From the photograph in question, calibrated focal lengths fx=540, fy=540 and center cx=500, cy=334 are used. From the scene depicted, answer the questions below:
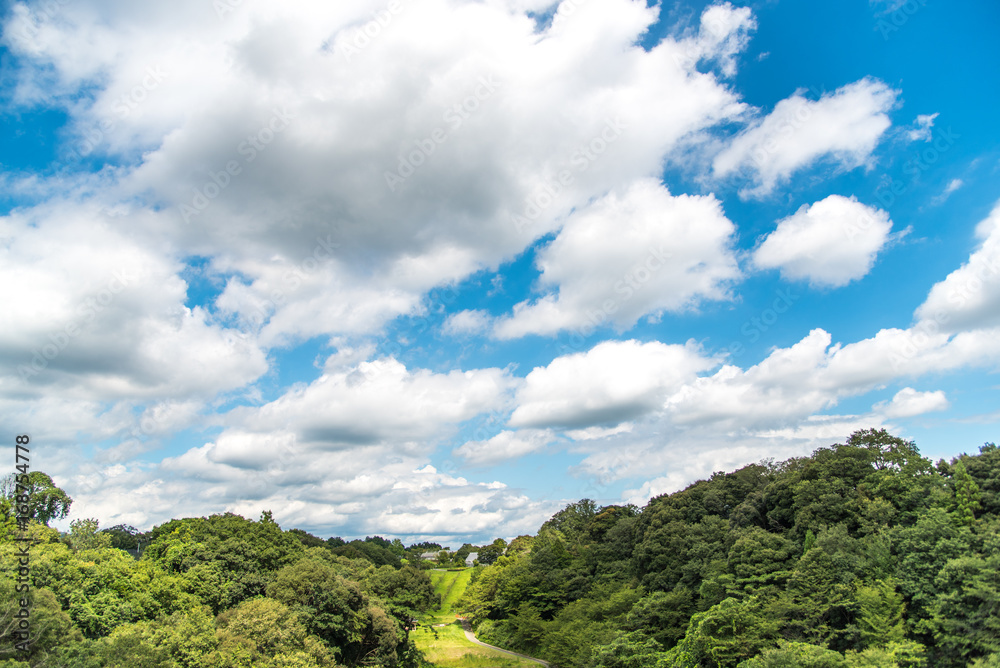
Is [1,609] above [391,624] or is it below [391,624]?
above

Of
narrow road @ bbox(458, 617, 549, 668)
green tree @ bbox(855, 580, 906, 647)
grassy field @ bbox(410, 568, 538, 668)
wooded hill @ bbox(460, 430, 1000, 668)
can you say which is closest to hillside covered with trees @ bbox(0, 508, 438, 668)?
grassy field @ bbox(410, 568, 538, 668)

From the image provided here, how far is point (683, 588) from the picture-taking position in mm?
46656

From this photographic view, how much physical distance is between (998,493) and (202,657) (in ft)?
145

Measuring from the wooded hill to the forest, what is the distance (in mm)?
132

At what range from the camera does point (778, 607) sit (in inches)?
1328

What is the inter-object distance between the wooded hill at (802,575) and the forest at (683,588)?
13cm

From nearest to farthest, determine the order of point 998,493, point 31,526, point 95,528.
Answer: point 998,493
point 31,526
point 95,528

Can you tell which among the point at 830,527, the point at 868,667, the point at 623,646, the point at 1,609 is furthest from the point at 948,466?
the point at 1,609

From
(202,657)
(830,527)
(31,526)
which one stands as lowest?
(202,657)

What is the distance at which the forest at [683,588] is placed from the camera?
2580cm

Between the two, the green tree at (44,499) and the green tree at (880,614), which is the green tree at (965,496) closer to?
the green tree at (880,614)

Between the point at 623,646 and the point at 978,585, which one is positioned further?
the point at 623,646

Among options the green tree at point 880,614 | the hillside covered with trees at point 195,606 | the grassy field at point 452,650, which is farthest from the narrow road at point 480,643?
the green tree at point 880,614

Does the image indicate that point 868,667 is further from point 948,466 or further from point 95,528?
point 95,528
